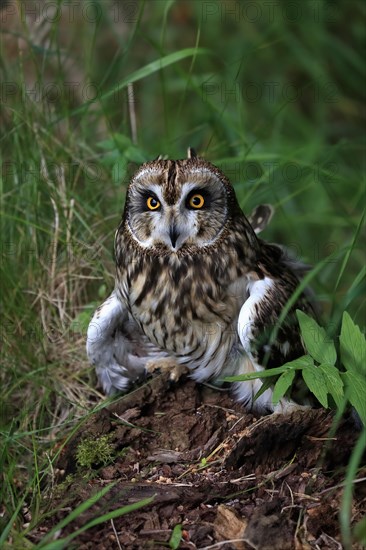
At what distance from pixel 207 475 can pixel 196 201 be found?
107 cm

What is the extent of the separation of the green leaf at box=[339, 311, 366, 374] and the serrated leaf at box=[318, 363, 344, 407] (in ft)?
0.32

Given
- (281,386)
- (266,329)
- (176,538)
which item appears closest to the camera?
(176,538)

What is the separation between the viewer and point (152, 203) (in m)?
3.68

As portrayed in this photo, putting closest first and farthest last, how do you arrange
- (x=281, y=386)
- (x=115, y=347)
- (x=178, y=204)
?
(x=281, y=386) < (x=178, y=204) < (x=115, y=347)

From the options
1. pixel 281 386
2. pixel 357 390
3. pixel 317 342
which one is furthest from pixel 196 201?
pixel 357 390

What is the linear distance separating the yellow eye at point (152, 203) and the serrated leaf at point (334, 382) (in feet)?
3.03

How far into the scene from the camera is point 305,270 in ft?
14.8

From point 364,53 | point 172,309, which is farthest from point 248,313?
point 364,53

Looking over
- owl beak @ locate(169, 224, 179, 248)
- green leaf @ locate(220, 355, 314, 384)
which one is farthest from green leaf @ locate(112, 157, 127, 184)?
green leaf @ locate(220, 355, 314, 384)

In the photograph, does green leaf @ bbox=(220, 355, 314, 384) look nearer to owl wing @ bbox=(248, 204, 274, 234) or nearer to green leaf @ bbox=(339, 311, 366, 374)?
green leaf @ bbox=(339, 311, 366, 374)

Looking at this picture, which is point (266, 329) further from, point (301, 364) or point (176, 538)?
point (176, 538)

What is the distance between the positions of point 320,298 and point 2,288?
5.22 ft

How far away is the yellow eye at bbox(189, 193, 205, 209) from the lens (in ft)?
11.9

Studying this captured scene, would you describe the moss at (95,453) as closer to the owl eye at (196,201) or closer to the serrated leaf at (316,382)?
the serrated leaf at (316,382)
